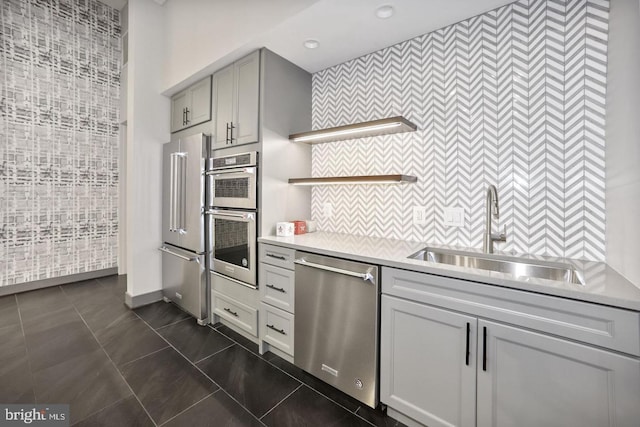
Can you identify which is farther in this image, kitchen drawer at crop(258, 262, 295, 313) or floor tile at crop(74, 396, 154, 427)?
kitchen drawer at crop(258, 262, 295, 313)

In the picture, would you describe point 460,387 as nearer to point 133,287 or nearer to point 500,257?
point 500,257

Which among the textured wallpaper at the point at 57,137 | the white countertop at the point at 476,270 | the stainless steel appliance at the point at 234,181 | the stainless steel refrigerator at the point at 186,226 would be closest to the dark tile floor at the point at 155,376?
the stainless steel refrigerator at the point at 186,226

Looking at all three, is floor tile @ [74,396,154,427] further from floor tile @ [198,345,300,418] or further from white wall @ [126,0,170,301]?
white wall @ [126,0,170,301]

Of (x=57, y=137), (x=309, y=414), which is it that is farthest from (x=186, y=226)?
(x=57, y=137)

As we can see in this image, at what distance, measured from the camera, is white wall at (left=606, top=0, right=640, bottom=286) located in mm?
1098

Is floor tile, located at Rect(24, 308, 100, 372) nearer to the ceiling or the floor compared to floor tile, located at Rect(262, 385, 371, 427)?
nearer to the ceiling

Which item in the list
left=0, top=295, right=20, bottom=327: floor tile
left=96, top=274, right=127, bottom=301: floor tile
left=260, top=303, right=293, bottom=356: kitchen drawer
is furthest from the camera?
left=96, top=274, right=127, bottom=301: floor tile

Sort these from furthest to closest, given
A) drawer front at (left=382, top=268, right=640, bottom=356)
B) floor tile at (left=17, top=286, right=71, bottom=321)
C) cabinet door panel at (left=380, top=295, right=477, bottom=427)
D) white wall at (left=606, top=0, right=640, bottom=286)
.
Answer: floor tile at (left=17, top=286, right=71, bottom=321) < cabinet door panel at (left=380, top=295, right=477, bottom=427) < white wall at (left=606, top=0, right=640, bottom=286) < drawer front at (left=382, top=268, right=640, bottom=356)

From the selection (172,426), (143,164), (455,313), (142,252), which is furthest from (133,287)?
(455,313)

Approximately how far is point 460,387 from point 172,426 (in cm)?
148

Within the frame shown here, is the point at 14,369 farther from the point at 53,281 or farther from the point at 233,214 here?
the point at 53,281

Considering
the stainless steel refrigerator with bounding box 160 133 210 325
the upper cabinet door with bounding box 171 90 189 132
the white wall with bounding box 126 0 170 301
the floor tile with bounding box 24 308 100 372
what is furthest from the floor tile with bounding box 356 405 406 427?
the upper cabinet door with bounding box 171 90 189 132

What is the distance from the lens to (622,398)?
0.94m

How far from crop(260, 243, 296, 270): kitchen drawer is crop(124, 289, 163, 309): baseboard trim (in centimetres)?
182
